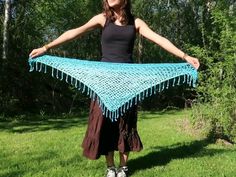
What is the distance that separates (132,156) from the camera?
24.4ft

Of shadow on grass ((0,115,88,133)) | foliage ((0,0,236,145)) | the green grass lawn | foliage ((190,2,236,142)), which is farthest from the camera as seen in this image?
shadow on grass ((0,115,88,133))

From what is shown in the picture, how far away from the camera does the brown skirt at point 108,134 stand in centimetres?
593

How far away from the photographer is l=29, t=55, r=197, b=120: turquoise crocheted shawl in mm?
5758

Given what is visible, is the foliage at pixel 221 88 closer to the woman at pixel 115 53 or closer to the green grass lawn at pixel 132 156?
the green grass lawn at pixel 132 156

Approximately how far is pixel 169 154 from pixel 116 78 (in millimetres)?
2360

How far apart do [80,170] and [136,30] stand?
195 cm

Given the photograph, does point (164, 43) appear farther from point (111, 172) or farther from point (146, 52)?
point (146, 52)

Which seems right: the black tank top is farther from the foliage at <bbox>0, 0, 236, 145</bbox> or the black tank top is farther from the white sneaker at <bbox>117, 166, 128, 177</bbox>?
the foliage at <bbox>0, 0, 236, 145</bbox>

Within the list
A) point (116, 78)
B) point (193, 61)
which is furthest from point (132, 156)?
point (193, 61)

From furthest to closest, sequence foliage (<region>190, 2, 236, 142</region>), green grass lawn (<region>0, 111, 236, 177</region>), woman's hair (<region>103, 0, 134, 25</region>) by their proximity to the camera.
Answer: foliage (<region>190, 2, 236, 142</region>)
green grass lawn (<region>0, 111, 236, 177</region>)
woman's hair (<region>103, 0, 134, 25</region>)

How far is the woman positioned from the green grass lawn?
1.29 feet

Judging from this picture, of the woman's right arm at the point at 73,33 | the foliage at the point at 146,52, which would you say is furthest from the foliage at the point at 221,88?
the woman's right arm at the point at 73,33

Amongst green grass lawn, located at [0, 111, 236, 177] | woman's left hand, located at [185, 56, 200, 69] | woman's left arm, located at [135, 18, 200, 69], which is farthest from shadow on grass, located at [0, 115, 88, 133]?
woman's left hand, located at [185, 56, 200, 69]

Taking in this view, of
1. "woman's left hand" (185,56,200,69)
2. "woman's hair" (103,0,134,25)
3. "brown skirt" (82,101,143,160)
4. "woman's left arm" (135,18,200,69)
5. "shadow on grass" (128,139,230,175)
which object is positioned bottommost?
"shadow on grass" (128,139,230,175)
